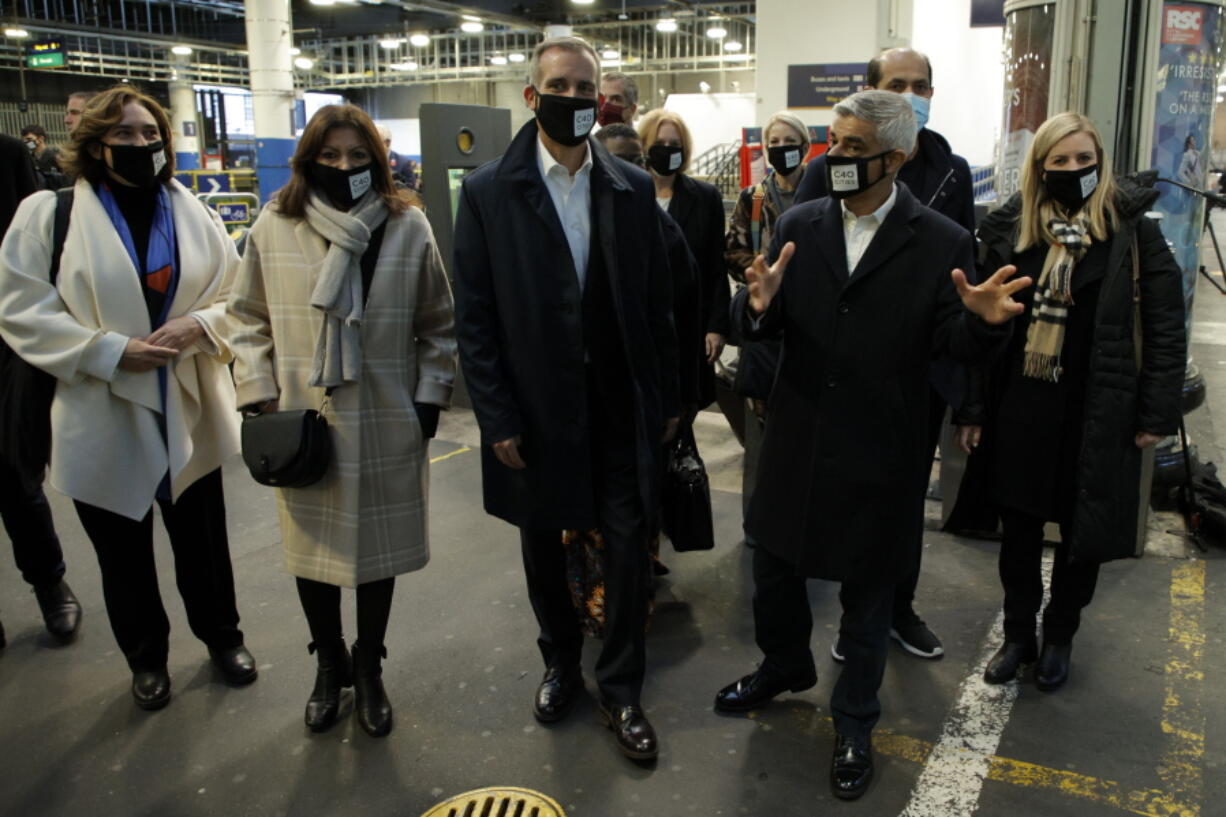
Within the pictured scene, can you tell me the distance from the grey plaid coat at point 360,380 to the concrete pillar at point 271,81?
46.8 feet

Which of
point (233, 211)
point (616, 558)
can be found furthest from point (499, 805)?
point (233, 211)

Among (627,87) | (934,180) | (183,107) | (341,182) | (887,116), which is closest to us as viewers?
(887,116)

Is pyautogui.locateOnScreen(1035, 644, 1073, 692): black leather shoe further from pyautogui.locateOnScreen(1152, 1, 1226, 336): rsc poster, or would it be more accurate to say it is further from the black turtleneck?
the black turtleneck

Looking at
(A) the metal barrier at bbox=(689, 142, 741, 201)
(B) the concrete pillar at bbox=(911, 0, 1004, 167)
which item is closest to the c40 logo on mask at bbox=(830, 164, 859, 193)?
(B) the concrete pillar at bbox=(911, 0, 1004, 167)

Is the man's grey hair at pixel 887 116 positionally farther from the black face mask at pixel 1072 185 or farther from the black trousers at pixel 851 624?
the black trousers at pixel 851 624

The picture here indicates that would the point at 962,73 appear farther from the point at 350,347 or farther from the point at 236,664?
the point at 236,664

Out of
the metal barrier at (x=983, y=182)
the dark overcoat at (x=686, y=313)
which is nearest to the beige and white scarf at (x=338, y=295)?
the dark overcoat at (x=686, y=313)

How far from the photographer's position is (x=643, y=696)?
321cm

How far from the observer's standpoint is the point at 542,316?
2.71 metres

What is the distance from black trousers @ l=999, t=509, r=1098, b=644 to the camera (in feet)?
10.5

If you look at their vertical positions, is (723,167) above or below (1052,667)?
above

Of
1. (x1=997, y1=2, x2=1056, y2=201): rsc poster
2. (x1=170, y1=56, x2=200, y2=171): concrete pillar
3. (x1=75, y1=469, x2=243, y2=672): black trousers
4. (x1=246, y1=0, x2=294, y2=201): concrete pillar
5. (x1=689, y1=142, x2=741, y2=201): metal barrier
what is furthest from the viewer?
(x1=170, y1=56, x2=200, y2=171): concrete pillar

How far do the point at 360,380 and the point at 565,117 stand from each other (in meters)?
0.91

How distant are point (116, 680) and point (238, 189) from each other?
16.2 metres
